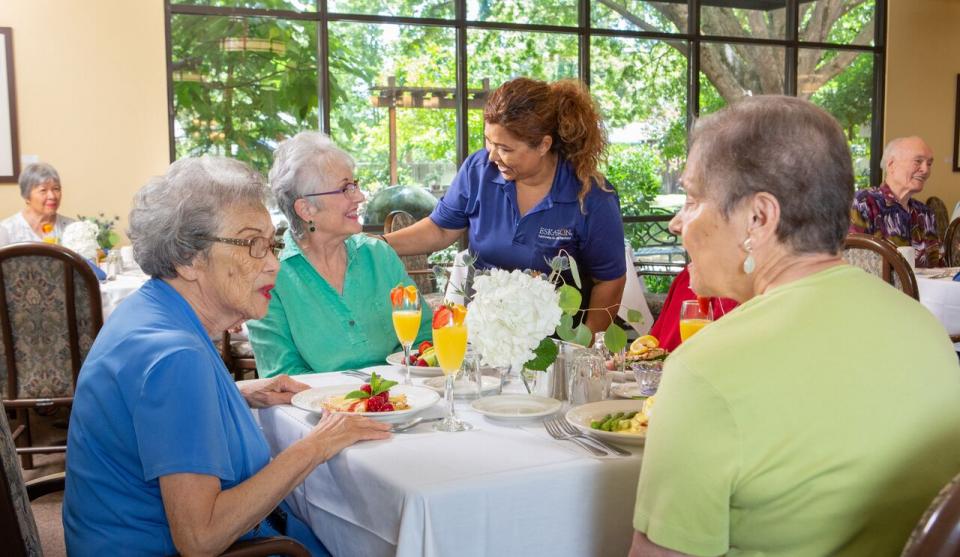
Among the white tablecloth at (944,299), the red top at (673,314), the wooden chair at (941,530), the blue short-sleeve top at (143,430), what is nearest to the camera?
the wooden chair at (941,530)

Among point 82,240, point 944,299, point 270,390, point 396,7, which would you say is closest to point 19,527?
point 270,390

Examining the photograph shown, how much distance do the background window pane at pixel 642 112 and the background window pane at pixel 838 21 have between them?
1462 mm

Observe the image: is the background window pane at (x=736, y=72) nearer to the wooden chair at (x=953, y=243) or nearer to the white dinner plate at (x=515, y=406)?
the wooden chair at (x=953, y=243)

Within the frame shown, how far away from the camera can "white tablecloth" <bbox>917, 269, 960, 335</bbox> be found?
423 cm

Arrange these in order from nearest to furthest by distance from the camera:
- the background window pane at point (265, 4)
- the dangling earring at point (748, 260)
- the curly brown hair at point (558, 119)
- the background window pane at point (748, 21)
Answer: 1. the dangling earring at point (748, 260)
2. the curly brown hair at point (558, 119)
3. the background window pane at point (265, 4)
4. the background window pane at point (748, 21)

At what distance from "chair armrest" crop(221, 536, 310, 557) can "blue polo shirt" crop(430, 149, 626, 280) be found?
5.25 feet

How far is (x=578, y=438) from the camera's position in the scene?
64.2 inches

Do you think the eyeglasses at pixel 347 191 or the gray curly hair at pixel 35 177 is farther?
the gray curly hair at pixel 35 177

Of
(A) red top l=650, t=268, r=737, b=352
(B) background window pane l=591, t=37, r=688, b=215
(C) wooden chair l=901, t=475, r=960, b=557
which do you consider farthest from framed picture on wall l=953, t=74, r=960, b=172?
(C) wooden chair l=901, t=475, r=960, b=557

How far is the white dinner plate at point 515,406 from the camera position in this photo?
1.78m

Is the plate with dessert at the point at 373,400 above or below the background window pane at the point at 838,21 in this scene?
below

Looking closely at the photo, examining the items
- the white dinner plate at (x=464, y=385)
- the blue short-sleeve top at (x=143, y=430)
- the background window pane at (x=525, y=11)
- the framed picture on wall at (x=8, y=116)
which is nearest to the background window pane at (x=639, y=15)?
the background window pane at (x=525, y=11)

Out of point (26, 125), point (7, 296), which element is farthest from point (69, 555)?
point (26, 125)

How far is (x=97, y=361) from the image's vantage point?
57.2 inches
